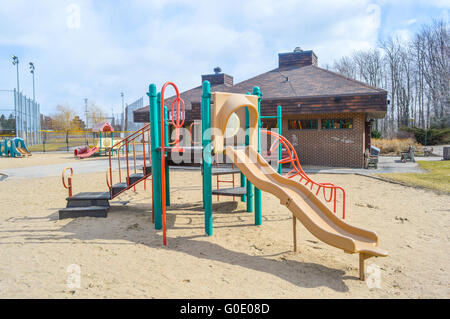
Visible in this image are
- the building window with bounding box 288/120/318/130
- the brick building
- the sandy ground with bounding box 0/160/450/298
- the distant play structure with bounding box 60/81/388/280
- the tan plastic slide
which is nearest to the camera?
the sandy ground with bounding box 0/160/450/298

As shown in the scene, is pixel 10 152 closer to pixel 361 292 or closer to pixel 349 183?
pixel 349 183

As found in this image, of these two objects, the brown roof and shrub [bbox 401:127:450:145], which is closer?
the brown roof

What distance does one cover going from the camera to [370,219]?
609cm

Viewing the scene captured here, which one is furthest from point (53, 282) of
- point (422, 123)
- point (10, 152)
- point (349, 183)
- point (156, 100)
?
point (422, 123)

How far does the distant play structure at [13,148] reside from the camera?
925 inches

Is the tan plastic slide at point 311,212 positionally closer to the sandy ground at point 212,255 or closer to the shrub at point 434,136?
the sandy ground at point 212,255

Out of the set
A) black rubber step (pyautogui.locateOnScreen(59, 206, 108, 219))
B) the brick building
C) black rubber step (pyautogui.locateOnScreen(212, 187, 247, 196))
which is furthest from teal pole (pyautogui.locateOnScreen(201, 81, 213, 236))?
the brick building

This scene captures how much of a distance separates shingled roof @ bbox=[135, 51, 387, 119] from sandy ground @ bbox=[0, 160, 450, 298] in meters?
8.21

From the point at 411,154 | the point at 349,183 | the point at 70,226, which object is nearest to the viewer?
the point at 70,226

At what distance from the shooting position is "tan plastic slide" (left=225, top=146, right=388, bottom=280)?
360cm

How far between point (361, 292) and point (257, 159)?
2.52 meters

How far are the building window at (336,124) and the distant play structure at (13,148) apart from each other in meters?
20.6
